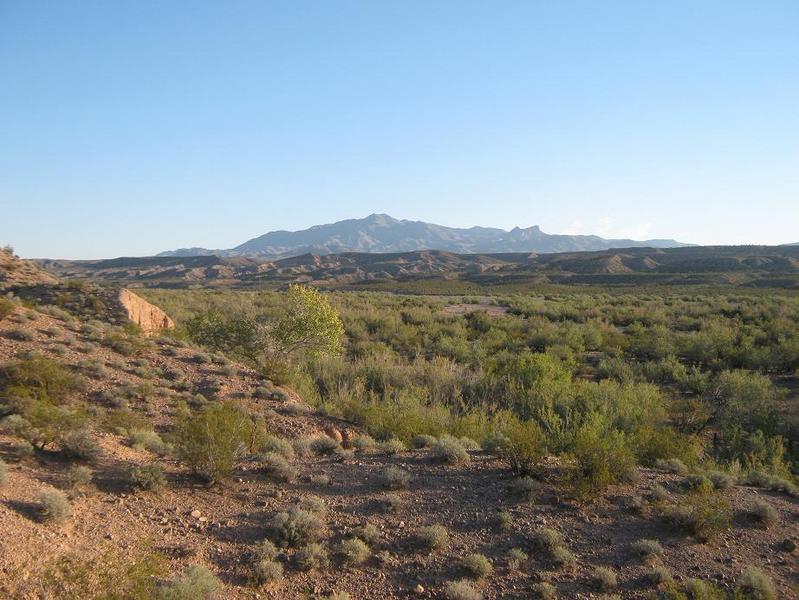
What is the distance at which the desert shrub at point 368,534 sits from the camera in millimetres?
5715

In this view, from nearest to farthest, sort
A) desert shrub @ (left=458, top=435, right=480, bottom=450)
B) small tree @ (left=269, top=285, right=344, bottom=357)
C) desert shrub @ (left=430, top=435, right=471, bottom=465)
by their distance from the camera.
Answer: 1. desert shrub @ (left=430, top=435, right=471, bottom=465)
2. desert shrub @ (left=458, top=435, right=480, bottom=450)
3. small tree @ (left=269, top=285, right=344, bottom=357)

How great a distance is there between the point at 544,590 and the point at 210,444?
4435 millimetres

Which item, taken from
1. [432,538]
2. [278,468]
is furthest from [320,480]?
[432,538]

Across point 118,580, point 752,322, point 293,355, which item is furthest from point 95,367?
point 752,322

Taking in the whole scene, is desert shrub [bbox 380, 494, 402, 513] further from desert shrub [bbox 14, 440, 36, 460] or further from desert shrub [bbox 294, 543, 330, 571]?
desert shrub [bbox 14, 440, 36, 460]

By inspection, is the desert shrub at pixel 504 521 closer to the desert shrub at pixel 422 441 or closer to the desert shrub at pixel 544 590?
the desert shrub at pixel 544 590

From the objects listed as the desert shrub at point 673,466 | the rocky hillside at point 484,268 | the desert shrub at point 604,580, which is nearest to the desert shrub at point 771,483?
the desert shrub at point 673,466

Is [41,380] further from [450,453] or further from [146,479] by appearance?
[450,453]

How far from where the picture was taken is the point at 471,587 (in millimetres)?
5027

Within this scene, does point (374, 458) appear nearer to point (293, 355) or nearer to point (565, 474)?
point (565, 474)

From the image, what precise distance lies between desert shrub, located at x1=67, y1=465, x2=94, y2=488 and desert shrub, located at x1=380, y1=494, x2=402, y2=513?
356cm

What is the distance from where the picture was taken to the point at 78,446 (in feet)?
22.0

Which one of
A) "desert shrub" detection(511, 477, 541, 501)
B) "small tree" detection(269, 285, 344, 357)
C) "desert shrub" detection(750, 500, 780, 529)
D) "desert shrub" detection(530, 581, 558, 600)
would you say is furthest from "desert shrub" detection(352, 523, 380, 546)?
"small tree" detection(269, 285, 344, 357)

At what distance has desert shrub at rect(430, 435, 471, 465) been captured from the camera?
789cm
